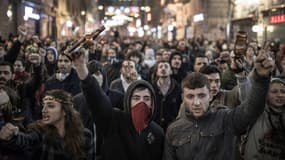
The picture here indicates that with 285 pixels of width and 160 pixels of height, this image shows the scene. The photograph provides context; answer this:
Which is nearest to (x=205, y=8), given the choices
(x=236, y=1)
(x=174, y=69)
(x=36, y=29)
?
(x=236, y=1)

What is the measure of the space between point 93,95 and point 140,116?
52cm

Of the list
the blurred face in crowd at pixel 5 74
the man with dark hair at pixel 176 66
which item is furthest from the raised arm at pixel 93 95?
the man with dark hair at pixel 176 66

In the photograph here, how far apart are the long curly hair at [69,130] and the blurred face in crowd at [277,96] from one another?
199 centimetres

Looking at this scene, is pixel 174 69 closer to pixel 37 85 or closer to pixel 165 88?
pixel 165 88

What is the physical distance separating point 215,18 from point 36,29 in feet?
53.7

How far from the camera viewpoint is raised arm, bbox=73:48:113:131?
431cm

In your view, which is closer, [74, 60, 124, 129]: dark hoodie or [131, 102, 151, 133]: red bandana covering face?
[131, 102, 151, 133]: red bandana covering face

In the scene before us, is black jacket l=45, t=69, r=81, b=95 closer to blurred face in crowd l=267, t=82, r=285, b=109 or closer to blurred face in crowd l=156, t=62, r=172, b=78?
blurred face in crowd l=156, t=62, r=172, b=78

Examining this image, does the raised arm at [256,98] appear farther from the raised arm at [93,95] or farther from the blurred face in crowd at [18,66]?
the blurred face in crowd at [18,66]

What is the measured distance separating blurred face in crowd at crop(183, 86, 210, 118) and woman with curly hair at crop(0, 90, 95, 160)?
120cm

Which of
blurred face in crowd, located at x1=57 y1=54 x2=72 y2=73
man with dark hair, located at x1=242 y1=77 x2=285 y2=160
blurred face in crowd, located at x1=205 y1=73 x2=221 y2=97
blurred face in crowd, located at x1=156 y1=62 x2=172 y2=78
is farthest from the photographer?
blurred face in crowd, located at x1=156 y1=62 x2=172 y2=78

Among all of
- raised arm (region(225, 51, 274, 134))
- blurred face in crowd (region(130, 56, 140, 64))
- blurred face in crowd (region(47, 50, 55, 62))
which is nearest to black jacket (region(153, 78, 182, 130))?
blurred face in crowd (region(130, 56, 140, 64))

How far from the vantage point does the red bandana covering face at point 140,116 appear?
4.61m

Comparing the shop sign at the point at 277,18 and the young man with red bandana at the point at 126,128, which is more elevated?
the shop sign at the point at 277,18
